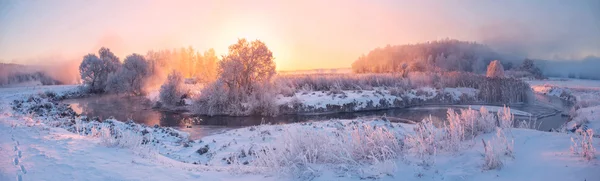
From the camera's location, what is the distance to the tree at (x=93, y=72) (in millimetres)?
44281

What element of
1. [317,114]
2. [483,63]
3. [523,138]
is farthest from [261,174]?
[483,63]

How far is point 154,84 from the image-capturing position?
43.0 meters

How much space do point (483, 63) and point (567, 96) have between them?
137 ft

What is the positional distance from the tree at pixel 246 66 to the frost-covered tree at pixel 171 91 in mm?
4825

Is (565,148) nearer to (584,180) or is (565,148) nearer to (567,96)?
(584,180)

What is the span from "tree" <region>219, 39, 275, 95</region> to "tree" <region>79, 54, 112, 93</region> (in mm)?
28608

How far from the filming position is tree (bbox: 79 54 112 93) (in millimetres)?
44281

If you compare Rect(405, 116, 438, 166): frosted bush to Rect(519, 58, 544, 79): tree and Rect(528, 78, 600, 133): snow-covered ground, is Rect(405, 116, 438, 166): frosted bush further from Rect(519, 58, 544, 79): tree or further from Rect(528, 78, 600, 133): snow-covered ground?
Rect(519, 58, 544, 79): tree

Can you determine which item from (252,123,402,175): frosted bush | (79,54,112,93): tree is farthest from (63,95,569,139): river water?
(79,54,112,93): tree

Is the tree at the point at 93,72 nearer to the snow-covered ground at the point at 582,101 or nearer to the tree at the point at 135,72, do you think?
the tree at the point at 135,72

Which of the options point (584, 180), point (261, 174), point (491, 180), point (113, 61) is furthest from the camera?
point (113, 61)

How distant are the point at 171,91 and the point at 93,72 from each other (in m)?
26.5

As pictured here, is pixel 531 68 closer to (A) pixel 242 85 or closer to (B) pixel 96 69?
(A) pixel 242 85

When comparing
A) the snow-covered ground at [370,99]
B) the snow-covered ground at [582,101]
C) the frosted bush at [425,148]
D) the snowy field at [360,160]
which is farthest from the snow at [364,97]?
the frosted bush at [425,148]
